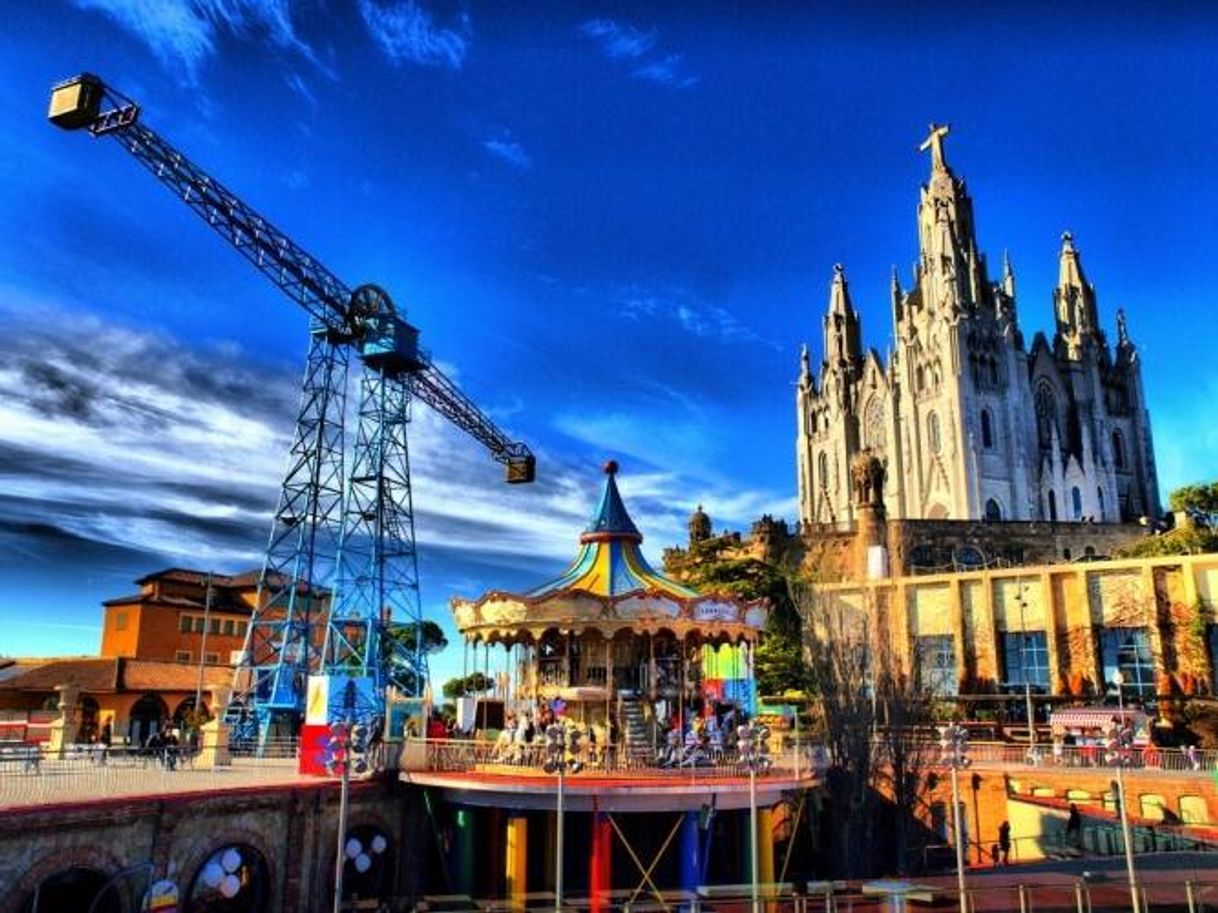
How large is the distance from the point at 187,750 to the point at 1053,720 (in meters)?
29.0

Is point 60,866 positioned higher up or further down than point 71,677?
further down

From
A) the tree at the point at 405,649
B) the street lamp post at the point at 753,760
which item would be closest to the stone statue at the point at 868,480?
the tree at the point at 405,649

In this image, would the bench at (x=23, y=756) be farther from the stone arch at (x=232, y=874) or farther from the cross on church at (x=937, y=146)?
the cross on church at (x=937, y=146)

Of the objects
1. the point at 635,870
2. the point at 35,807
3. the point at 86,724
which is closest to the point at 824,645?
the point at 635,870

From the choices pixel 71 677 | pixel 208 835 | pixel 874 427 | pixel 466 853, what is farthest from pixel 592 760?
pixel 874 427

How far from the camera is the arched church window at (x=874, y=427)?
9944 centimetres

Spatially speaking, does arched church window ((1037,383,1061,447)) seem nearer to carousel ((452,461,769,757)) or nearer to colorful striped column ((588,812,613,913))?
carousel ((452,461,769,757))

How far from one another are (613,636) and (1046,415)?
8458 centimetres

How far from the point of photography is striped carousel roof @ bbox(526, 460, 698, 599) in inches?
1030

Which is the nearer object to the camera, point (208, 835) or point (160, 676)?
point (208, 835)

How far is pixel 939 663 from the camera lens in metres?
47.7

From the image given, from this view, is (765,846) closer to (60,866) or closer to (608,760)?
(608,760)

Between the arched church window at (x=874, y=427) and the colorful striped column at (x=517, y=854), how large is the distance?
271 feet

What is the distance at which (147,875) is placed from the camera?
17438 mm
